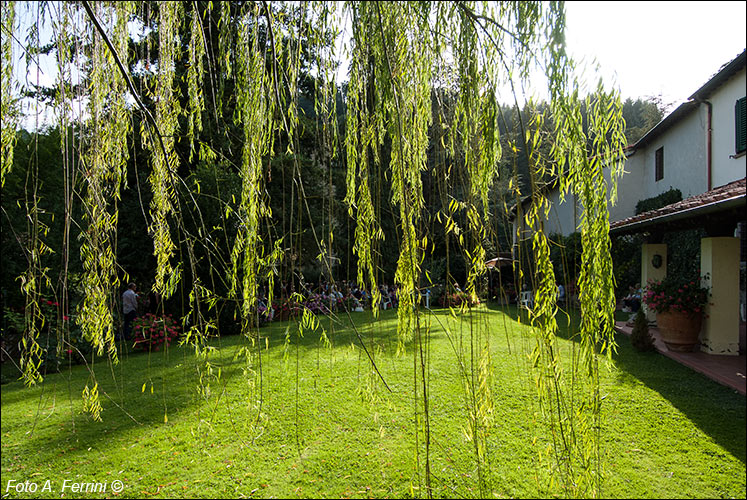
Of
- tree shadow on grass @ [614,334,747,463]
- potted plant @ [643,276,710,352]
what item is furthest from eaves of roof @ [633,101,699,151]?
potted plant @ [643,276,710,352]

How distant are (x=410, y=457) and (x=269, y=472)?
2.73 feet

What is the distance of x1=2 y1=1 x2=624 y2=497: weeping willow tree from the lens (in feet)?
3.88

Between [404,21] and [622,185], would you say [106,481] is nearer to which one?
[404,21]

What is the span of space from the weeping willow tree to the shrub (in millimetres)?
3748

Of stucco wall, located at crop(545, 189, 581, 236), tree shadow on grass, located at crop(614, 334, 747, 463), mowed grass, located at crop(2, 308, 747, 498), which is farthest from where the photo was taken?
tree shadow on grass, located at crop(614, 334, 747, 463)

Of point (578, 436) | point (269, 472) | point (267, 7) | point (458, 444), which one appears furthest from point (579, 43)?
point (269, 472)

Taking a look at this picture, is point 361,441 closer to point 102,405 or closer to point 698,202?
point 698,202

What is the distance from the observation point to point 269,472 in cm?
256

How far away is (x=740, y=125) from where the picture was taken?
1240 millimetres

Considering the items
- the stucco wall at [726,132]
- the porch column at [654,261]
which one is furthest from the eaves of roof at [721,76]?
the porch column at [654,261]

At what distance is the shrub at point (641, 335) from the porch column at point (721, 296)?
0.47 m

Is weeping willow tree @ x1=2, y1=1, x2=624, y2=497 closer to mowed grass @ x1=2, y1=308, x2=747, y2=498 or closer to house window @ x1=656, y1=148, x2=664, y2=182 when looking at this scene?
mowed grass @ x1=2, y1=308, x2=747, y2=498

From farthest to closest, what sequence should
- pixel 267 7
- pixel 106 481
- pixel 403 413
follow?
pixel 403 413 → pixel 106 481 → pixel 267 7

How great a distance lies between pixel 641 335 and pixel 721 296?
842mm
